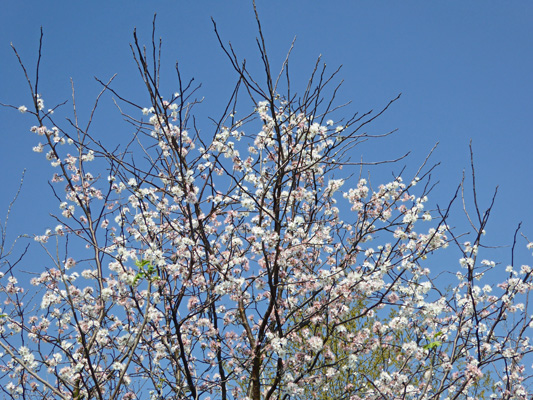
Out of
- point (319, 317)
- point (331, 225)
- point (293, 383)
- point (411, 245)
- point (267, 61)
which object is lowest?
point (293, 383)

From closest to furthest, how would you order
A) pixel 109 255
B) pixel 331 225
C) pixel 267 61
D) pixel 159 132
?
pixel 267 61 < pixel 109 255 < pixel 159 132 < pixel 331 225

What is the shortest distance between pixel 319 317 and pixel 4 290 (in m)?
3.72

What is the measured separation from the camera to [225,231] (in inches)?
244

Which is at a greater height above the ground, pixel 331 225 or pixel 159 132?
pixel 159 132

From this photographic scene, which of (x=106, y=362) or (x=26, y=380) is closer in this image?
(x=106, y=362)

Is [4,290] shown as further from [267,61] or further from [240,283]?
[267,61]

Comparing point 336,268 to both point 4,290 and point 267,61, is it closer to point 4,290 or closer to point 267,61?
point 267,61

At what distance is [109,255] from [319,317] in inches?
90.1

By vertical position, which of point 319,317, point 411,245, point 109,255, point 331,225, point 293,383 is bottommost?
point 293,383

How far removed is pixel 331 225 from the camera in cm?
652

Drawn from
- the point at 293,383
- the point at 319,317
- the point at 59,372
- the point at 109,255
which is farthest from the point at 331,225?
the point at 59,372

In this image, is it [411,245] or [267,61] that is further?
[411,245]

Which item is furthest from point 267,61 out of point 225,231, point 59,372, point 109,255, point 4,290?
point 4,290

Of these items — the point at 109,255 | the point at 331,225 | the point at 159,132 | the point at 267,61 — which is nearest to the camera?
the point at 267,61
